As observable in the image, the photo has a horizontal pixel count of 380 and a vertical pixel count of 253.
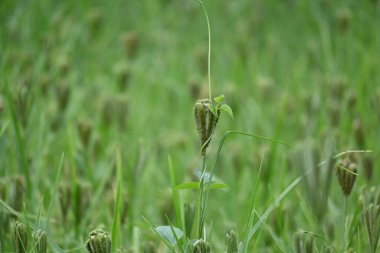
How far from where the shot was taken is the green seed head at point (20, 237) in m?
1.01

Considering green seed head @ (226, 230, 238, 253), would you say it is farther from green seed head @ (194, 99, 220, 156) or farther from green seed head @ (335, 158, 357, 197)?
green seed head @ (335, 158, 357, 197)

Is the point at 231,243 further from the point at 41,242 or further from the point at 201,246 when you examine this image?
the point at 41,242

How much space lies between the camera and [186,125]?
2.47 metres

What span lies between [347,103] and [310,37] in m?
1.05

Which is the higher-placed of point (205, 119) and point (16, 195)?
point (205, 119)

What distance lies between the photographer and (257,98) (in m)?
2.61

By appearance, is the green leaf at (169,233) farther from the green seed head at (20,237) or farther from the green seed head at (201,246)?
the green seed head at (20,237)

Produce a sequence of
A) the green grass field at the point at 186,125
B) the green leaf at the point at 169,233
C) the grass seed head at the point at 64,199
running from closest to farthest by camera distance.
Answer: the green leaf at the point at 169,233 → the green grass field at the point at 186,125 → the grass seed head at the point at 64,199

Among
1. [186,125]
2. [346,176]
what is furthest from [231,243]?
[186,125]

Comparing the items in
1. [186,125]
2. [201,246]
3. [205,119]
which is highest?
[205,119]

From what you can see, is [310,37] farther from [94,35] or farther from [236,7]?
[94,35]

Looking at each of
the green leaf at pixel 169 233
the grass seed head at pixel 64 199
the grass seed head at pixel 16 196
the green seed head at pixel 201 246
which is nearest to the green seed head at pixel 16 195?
the grass seed head at pixel 16 196

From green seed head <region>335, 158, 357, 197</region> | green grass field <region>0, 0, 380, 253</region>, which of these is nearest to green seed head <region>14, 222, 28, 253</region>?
green grass field <region>0, 0, 380, 253</region>

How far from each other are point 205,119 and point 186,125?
1.53m
